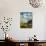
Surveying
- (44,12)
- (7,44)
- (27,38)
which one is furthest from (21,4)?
(7,44)

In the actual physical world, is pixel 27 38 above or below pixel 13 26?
below

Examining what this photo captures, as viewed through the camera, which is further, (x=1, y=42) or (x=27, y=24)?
(x=27, y=24)

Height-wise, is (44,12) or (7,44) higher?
(44,12)

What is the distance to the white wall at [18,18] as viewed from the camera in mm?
4598

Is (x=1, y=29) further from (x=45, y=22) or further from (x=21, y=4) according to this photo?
(x=45, y=22)

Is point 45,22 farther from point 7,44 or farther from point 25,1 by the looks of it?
point 7,44

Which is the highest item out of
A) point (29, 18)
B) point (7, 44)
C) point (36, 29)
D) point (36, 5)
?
point (36, 5)

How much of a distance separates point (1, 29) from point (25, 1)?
49.4 inches

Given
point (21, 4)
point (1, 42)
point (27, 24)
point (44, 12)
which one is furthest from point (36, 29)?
point (1, 42)

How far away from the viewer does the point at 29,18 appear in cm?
465

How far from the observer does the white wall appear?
15.1 ft

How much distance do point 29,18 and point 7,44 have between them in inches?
48.7

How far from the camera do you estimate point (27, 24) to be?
4.65m

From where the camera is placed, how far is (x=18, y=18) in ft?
15.2
